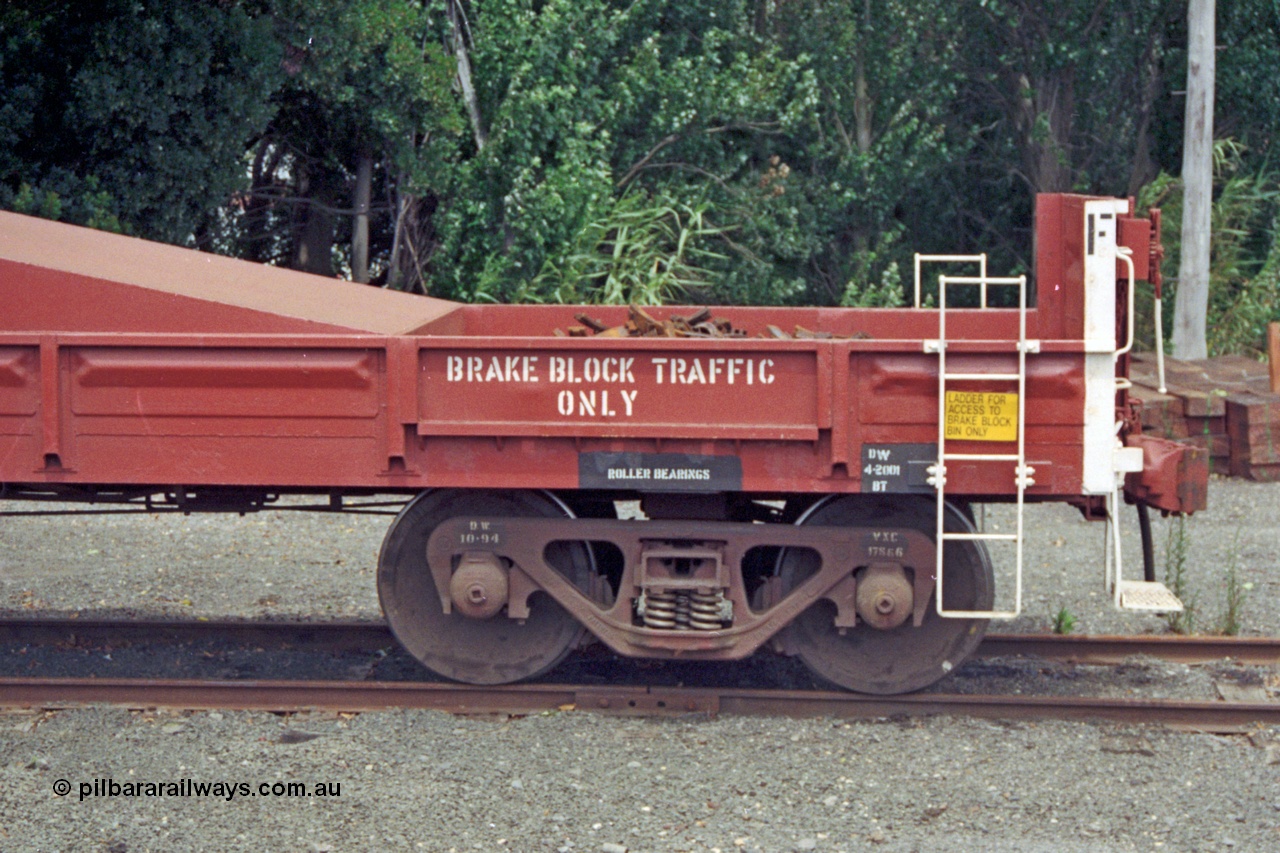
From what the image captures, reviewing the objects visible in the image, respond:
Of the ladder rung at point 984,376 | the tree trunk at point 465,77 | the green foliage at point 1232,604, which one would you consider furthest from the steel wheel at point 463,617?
the tree trunk at point 465,77

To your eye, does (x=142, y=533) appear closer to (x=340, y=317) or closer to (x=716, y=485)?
(x=340, y=317)

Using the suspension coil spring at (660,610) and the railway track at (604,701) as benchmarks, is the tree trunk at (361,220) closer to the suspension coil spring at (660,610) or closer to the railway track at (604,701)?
the railway track at (604,701)

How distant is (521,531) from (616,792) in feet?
4.65

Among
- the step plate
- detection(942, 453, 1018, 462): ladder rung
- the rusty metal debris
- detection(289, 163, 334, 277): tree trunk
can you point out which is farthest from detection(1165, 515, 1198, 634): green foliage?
detection(289, 163, 334, 277): tree trunk

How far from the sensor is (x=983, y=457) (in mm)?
5766

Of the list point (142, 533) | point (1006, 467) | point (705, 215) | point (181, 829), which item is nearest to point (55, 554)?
point (142, 533)

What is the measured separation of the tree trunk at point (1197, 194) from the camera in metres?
16.1

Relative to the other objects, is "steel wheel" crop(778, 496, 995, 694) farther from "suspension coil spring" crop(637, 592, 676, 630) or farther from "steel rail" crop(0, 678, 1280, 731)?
"suspension coil spring" crop(637, 592, 676, 630)

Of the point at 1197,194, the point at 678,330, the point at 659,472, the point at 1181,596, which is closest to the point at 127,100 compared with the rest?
the point at 678,330

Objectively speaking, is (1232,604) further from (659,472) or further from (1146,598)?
(659,472)

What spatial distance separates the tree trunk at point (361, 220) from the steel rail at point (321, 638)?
9.08m

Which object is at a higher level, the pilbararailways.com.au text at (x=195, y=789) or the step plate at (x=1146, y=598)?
the step plate at (x=1146, y=598)

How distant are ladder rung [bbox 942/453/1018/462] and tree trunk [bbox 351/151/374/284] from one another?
11.4 m

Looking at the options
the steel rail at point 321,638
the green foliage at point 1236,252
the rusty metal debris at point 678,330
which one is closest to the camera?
the rusty metal debris at point 678,330
